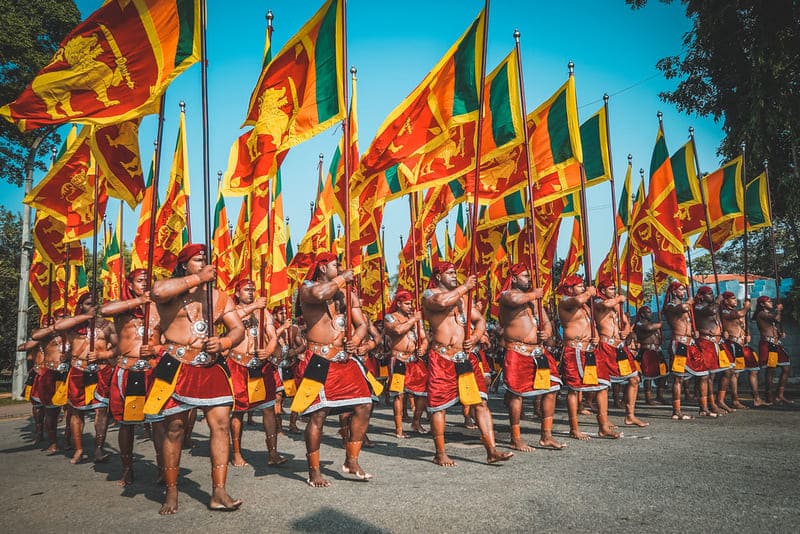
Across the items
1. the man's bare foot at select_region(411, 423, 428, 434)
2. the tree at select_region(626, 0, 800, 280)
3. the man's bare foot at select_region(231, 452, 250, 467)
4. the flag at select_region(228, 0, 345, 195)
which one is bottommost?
the man's bare foot at select_region(411, 423, 428, 434)

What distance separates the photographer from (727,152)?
17594 mm

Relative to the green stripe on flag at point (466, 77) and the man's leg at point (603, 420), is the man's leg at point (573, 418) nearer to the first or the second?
the man's leg at point (603, 420)

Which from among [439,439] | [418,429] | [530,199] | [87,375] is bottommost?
[418,429]

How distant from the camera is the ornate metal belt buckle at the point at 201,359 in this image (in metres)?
4.94

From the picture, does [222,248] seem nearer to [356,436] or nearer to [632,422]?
[356,436]

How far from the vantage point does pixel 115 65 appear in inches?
220

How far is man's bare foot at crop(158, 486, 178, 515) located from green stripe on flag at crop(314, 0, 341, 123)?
15.0 feet

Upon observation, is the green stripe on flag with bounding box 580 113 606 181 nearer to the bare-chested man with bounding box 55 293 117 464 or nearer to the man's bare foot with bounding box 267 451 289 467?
the man's bare foot with bounding box 267 451 289 467

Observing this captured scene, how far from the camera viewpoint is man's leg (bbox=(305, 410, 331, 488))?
5438 mm

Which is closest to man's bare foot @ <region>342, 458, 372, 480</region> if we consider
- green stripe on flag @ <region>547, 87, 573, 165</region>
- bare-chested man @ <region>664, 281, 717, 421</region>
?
green stripe on flag @ <region>547, 87, 573, 165</region>

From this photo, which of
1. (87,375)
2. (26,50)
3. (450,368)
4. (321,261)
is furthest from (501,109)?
(26,50)

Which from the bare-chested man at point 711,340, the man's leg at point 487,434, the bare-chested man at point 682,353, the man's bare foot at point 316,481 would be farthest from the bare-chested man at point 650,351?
the man's bare foot at point 316,481

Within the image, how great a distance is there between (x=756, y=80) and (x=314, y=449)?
16.8 meters

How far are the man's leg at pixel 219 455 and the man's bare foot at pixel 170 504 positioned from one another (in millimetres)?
295
